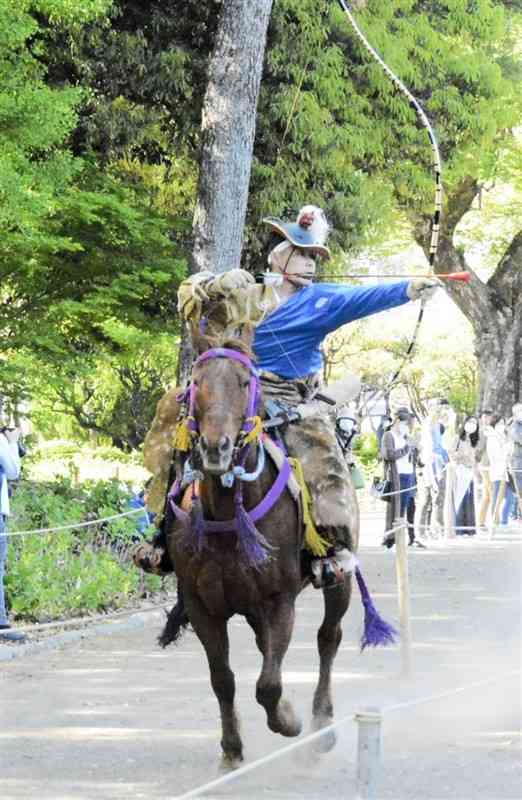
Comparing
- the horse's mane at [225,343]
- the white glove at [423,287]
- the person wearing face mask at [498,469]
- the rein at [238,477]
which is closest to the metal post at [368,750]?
the rein at [238,477]

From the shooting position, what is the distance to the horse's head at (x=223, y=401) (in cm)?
715

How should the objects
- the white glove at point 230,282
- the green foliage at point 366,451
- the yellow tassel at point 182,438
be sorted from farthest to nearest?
the green foliage at point 366,451, the white glove at point 230,282, the yellow tassel at point 182,438

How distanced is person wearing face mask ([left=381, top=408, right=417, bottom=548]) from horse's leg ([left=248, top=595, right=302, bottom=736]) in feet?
47.4

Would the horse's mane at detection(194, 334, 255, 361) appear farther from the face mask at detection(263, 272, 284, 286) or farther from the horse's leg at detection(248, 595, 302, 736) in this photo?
the horse's leg at detection(248, 595, 302, 736)

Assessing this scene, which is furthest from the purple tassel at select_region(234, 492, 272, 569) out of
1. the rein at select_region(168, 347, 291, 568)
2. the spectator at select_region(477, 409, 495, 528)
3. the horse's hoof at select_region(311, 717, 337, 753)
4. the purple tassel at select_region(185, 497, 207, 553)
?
the spectator at select_region(477, 409, 495, 528)

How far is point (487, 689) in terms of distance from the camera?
1127 centimetres

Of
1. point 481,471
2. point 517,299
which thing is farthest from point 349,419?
point 517,299

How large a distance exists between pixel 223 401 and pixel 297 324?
137 cm

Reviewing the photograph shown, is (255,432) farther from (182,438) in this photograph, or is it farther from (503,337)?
(503,337)

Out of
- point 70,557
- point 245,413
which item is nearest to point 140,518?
point 70,557

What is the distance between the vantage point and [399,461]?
2303 cm

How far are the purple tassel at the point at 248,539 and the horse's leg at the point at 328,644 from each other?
1.43 meters

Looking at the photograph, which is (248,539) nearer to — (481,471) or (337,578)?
(337,578)

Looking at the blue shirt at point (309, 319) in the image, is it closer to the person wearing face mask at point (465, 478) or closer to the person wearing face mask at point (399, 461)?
the person wearing face mask at point (399, 461)
